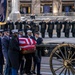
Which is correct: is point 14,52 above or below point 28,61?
above

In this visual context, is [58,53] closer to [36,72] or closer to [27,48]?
[27,48]

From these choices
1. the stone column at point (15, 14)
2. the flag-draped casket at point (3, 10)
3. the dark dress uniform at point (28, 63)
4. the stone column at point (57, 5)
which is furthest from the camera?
the stone column at point (57, 5)

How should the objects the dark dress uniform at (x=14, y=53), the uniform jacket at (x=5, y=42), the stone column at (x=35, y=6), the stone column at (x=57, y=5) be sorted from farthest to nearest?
the stone column at (x=35, y=6)
the stone column at (x=57, y=5)
the uniform jacket at (x=5, y=42)
the dark dress uniform at (x=14, y=53)

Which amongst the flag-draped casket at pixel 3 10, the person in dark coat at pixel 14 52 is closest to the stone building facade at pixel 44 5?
the person in dark coat at pixel 14 52

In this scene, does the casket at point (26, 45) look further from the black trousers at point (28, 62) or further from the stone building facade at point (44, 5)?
the stone building facade at point (44, 5)

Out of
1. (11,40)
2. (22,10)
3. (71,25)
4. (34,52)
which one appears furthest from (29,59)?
(22,10)

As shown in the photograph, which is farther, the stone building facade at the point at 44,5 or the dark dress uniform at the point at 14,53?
the stone building facade at the point at 44,5

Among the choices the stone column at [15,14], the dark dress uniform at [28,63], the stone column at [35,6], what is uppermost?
the dark dress uniform at [28,63]

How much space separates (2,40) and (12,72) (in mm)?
1317

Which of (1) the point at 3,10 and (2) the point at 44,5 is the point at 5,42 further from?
(2) the point at 44,5

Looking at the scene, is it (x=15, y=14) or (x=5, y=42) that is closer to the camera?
(x=5, y=42)

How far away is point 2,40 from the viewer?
472 inches

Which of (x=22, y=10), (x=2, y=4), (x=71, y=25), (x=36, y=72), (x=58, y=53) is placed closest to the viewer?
(x=2, y=4)

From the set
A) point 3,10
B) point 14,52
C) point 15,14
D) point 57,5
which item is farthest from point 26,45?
point 57,5
